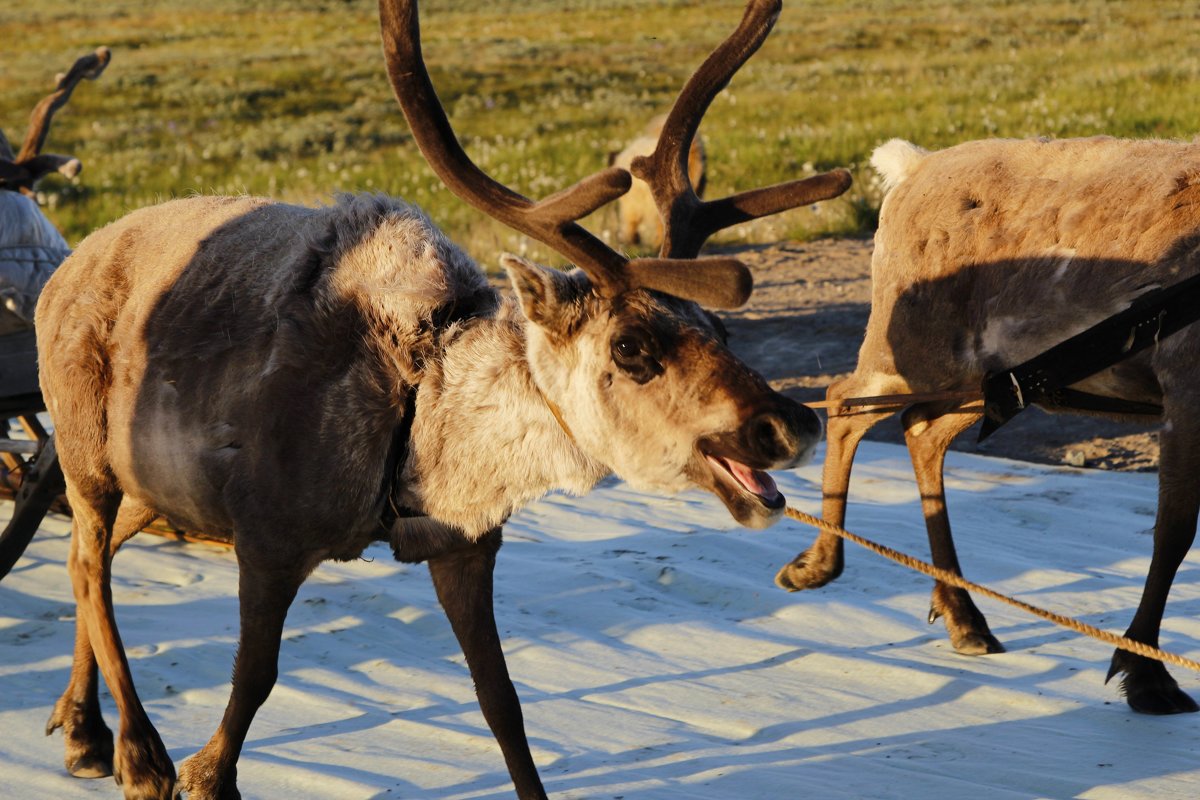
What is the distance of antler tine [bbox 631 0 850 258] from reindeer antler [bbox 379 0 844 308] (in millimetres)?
28

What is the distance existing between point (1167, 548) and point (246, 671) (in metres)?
3.33

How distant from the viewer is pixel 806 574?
6363 mm

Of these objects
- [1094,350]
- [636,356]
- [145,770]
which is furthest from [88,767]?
[1094,350]

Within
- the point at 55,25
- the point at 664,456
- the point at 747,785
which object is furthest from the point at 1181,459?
the point at 55,25

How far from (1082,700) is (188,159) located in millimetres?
25702

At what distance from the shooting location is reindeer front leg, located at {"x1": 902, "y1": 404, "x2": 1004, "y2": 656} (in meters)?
5.95

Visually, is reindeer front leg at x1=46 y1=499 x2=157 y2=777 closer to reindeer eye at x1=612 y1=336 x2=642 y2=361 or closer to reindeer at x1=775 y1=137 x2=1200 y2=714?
reindeer eye at x1=612 y1=336 x2=642 y2=361

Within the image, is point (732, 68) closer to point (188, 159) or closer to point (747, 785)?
point (747, 785)

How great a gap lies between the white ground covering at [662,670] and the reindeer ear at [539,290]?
1560mm

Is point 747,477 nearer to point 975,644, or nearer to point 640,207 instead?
point 975,644

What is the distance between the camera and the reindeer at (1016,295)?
536cm

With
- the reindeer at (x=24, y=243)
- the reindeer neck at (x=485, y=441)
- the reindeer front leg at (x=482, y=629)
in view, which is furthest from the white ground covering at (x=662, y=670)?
the reindeer at (x=24, y=243)

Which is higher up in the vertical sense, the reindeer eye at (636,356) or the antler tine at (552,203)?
the antler tine at (552,203)

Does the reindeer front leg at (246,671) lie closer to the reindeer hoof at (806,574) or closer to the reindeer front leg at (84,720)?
the reindeer front leg at (84,720)
